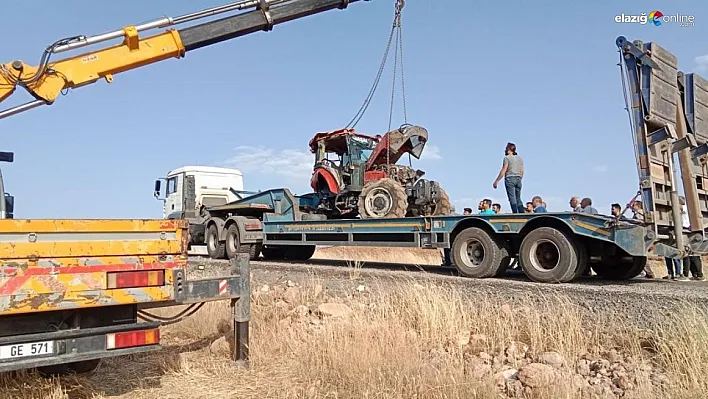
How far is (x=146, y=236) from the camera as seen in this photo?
13.6 feet

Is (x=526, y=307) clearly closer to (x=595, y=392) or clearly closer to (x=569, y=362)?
(x=569, y=362)

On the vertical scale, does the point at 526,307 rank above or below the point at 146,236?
below

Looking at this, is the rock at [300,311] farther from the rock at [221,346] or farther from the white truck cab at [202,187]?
the white truck cab at [202,187]

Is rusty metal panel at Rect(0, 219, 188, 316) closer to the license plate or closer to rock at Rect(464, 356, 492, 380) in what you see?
the license plate

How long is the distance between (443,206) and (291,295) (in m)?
5.72

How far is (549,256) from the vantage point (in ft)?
26.7

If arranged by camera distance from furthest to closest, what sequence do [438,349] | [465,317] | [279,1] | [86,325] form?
[279,1], [465,317], [438,349], [86,325]

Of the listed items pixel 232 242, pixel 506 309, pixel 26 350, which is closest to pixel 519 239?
pixel 506 309

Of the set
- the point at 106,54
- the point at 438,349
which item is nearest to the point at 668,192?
the point at 438,349

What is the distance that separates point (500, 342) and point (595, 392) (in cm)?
127

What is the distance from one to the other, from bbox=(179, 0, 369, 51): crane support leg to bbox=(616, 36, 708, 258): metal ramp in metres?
4.62

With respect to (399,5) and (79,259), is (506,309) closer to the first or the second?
(79,259)

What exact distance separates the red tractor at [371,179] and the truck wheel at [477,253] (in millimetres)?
2595

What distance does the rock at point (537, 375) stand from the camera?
4.43m
